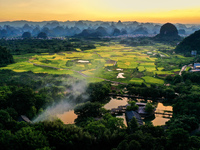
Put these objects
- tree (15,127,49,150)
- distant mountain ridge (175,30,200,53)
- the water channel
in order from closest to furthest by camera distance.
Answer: tree (15,127,49,150)
the water channel
distant mountain ridge (175,30,200,53)

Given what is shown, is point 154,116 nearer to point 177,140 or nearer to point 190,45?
point 177,140

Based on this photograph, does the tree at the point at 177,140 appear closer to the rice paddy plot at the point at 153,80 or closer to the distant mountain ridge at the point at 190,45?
the rice paddy plot at the point at 153,80

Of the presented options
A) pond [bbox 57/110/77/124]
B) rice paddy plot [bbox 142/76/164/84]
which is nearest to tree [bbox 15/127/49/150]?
pond [bbox 57/110/77/124]

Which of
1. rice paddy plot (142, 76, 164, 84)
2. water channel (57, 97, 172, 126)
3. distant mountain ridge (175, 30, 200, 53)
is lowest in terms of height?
water channel (57, 97, 172, 126)

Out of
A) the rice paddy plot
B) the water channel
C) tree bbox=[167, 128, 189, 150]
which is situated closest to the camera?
tree bbox=[167, 128, 189, 150]

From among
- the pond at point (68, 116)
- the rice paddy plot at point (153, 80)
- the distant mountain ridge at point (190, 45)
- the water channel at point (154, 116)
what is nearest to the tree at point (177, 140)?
the water channel at point (154, 116)

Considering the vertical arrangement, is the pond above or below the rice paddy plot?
below

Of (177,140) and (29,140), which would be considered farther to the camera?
(177,140)

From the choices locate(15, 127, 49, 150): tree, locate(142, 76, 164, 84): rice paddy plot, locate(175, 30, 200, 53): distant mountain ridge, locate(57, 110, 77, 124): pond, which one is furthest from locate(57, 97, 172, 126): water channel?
locate(175, 30, 200, 53): distant mountain ridge

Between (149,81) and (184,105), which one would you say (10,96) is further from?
(149,81)

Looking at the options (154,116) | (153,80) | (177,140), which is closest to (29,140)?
(177,140)

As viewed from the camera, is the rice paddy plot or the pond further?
the rice paddy plot

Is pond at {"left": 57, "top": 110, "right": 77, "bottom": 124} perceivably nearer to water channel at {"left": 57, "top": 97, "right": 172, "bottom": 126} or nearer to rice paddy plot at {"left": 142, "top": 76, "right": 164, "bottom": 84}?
water channel at {"left": 57, "top": 97, "right": 172, "bottom": 126}
